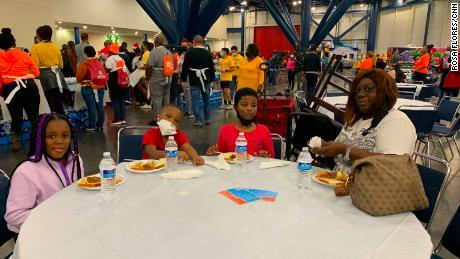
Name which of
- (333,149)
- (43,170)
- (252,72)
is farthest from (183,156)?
(252,72)

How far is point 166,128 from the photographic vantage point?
8.70 feet

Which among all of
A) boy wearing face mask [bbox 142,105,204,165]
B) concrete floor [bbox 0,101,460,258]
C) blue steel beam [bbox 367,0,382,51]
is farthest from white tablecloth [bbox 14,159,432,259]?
blue steel beam [bbox 367,0,382,51]

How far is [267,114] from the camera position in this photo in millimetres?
5504

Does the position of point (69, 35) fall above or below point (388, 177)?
above

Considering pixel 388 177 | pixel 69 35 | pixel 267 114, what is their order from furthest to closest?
pixel 69 35 → pixel 267 114 → pixel 388 177

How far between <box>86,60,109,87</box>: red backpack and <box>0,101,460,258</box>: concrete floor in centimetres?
96

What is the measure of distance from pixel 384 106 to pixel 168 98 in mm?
5810

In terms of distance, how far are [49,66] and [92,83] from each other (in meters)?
0.77

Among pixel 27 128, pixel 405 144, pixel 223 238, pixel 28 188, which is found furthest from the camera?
pixel 27 128

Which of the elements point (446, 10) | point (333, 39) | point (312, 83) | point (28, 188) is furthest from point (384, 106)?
point (333, 39)

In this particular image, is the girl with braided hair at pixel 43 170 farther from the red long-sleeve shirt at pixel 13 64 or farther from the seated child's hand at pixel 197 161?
the red long-sleeve shirt at pixel 13 64

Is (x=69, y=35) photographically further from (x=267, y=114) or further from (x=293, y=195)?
(x=293, y=195)

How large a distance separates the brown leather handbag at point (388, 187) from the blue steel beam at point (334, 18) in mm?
13367

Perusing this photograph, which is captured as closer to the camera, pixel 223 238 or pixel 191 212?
pixel 223 238
